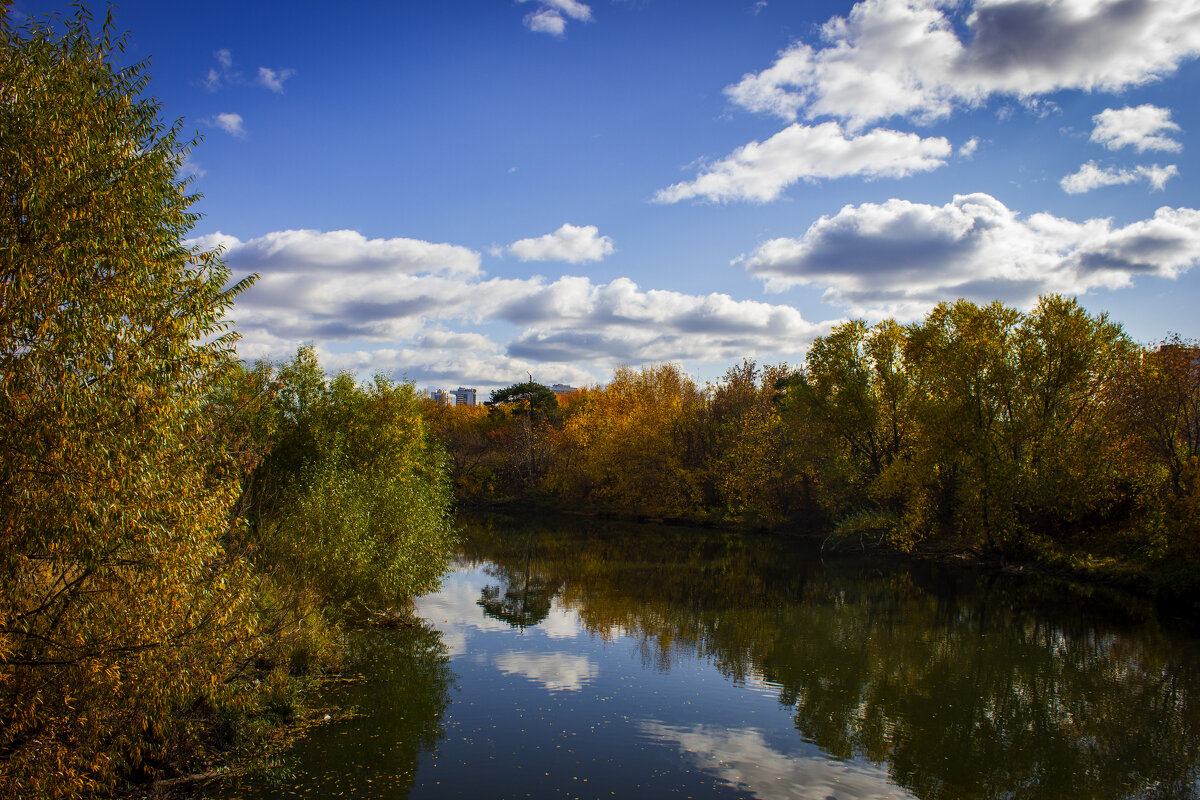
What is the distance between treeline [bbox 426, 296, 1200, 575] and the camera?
1142 inches

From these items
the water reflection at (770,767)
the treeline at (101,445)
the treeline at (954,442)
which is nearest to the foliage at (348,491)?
the treeline at (101,445)

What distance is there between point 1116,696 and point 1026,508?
19.3m

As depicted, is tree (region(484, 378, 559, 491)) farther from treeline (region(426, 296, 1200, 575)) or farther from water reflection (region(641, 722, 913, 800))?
water reflection (region(641, 722, 913, 800))

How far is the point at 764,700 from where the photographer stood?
52.5ft

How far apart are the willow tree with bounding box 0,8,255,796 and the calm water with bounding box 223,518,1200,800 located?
3354 mm

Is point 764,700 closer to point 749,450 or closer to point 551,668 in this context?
point 551,668

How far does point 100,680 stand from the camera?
830 centimetres

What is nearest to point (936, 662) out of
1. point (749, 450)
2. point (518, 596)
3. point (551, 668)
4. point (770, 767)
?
point (770, 767)

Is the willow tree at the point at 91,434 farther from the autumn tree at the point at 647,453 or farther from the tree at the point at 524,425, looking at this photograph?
the tree at the point at 524,425

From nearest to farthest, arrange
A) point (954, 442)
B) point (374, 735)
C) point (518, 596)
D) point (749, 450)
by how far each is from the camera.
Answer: point (374, 735), point (518, 596), point (954, 442), point (749, 450)

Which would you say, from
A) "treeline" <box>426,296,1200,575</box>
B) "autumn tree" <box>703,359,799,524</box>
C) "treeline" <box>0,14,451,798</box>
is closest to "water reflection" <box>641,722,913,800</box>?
"treeline" <box>0,14,451,798</box>

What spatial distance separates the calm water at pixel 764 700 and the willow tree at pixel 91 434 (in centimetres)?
335

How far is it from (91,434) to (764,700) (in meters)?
13.9

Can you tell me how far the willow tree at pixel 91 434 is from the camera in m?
7.89
